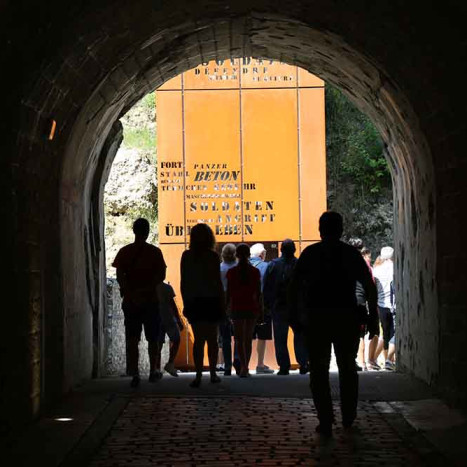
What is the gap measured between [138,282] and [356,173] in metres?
20.7

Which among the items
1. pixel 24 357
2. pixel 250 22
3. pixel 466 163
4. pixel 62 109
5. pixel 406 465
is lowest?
pixel 406 465

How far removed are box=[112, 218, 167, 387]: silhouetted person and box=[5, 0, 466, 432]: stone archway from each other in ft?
1.82

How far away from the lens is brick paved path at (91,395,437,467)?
7.29 metres

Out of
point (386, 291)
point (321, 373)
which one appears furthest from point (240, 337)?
point (321, 373)

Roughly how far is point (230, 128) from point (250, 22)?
24.0 feet

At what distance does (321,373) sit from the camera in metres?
8.24

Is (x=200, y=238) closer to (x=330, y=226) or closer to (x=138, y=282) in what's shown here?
(x=138, y=282)

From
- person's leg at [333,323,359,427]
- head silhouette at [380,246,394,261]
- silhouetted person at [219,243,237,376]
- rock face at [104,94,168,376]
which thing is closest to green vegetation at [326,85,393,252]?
rock face at [104,94,168,376]

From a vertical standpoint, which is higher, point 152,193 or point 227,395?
point 152,193

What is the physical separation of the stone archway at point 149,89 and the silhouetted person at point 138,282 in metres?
0.56

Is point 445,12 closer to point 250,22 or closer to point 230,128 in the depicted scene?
point 250,22

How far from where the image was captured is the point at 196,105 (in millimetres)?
19172

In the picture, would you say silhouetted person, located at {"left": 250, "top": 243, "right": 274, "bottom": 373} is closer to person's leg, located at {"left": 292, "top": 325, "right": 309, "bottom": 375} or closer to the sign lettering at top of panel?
person's leg, located at {"left": 292, "top": 325, "right": 309, "bottom": 375}

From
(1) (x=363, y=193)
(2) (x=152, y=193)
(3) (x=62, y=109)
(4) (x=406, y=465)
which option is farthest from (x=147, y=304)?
(1) (x=363, y=193)
